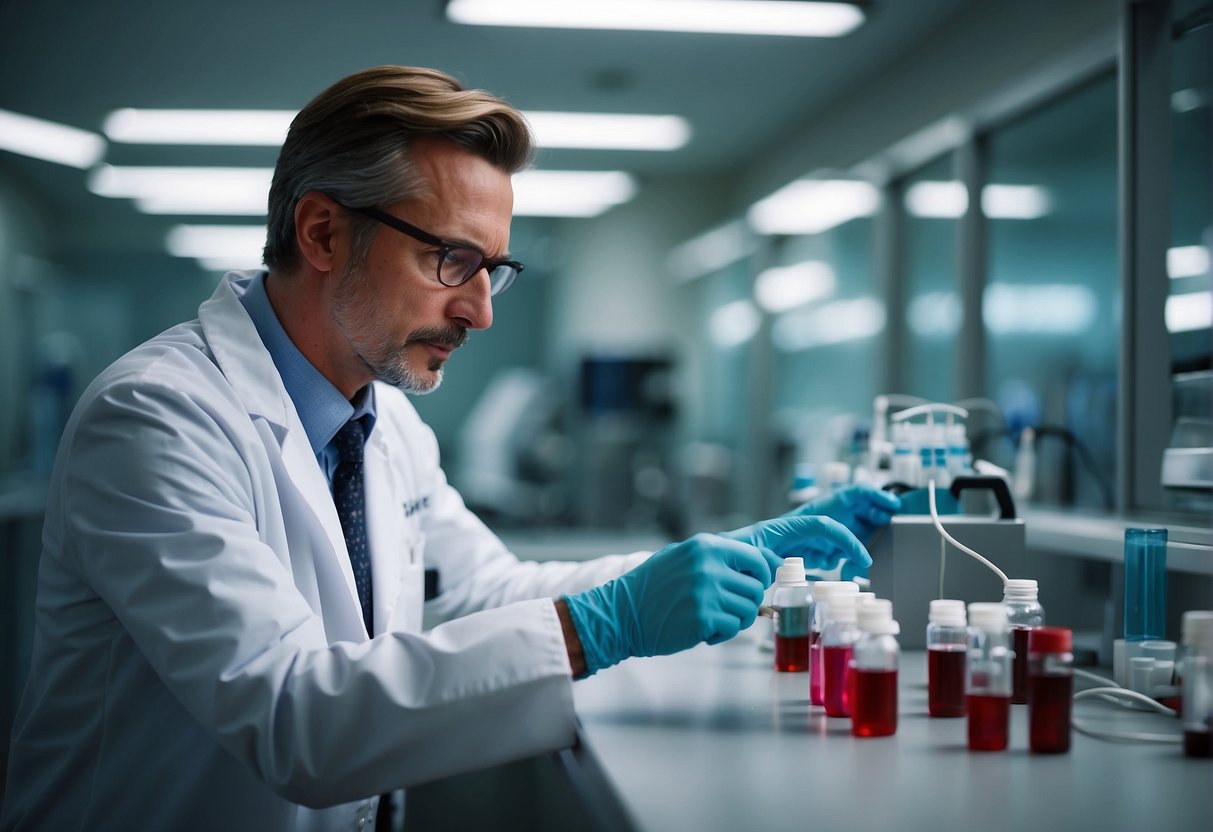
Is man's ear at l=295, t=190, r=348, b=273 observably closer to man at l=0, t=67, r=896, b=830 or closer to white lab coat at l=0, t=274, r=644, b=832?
man at l=0, t=67, r=896, b=830

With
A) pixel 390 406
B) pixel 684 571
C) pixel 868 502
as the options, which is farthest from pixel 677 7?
pixel 684 571

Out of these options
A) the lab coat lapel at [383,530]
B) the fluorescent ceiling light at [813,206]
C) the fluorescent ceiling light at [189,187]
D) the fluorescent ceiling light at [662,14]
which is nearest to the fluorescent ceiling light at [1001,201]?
the fluorescent ceiling light at [813,206]

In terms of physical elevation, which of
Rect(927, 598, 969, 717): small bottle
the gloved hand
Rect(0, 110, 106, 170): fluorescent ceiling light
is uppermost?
Rect(0, 110, 106, 170): fluorescent ceiling light

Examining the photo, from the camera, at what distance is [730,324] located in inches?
273

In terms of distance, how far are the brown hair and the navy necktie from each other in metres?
0.30

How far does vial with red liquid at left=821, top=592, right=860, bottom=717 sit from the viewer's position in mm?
1224

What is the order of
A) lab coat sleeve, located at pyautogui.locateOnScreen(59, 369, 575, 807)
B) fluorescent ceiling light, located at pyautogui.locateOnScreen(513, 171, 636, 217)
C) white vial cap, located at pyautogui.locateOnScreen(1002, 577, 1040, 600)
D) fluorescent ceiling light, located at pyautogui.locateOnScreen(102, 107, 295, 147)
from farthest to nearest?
fluorescent ceiling light, located at pyautogui.locateOnScreen(513, 171, 636, 217) → fluorescent ceiling light, located at pyautogui.locateOnScreen(102, 107, 295, 147) → white vial cap, located at pyautogui.locateOnScreen(1002, 577, 1040, 600) → lab coat sleeve, located at pyautogui.locateOnScreen(59, 369, 575, 807)

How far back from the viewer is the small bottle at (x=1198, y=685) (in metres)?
1.11

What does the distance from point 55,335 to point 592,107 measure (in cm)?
451

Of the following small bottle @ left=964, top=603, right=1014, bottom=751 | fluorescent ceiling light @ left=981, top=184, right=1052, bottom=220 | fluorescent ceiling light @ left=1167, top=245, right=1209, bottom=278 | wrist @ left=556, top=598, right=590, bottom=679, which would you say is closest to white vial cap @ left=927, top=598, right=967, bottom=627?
small bottle @ left=964, top=603, right=1014, bottom=751

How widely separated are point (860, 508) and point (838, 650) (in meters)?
0.47

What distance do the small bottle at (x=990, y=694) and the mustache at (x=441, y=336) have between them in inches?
34.3

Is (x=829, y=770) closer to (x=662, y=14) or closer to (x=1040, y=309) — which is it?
(x=662, y=14)

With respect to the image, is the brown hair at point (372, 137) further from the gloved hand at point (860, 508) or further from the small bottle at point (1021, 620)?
the small bottle at point (1021, 620)
